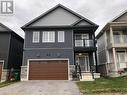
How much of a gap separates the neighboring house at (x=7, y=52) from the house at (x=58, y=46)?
199 centimetres

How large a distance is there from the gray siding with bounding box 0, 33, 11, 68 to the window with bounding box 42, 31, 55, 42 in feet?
14.0

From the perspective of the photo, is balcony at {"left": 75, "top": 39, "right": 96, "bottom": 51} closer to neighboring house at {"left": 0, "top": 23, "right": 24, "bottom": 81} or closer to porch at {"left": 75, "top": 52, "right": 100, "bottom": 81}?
porch at {"left": 75, "top": 52, "right": 100, "bottom": 81}

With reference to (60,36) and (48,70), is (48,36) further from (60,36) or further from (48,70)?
(48,70)

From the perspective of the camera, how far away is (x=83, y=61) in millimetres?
19234

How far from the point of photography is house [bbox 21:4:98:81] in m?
17.7

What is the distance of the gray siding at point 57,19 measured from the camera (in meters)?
19.7

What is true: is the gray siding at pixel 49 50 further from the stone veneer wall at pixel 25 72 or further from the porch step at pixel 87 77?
the porch step at pixel 87 77

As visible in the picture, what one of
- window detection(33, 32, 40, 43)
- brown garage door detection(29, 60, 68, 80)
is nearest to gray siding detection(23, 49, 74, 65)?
brown garage door detection(29, 60, 68, 80)

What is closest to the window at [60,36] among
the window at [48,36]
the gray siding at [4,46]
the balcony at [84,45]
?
the window at [48,36]

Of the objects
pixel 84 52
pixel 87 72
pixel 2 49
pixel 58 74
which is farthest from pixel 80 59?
pixel 2 49

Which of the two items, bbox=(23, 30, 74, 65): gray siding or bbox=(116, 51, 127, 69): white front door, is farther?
bbox=(116, 51, 127, 69): white front door

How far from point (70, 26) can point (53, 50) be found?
11.5 feet

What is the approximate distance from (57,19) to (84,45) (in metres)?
4.77

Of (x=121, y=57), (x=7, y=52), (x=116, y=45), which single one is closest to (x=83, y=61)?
(x=116, y=45)
